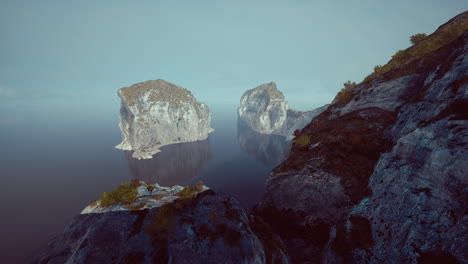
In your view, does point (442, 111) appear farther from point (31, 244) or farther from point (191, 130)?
point (191, 130)

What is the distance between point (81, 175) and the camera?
65438mm

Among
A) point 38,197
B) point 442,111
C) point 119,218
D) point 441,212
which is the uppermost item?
point 442,111

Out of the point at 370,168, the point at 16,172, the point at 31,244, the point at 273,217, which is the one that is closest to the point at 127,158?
the point at 16,172

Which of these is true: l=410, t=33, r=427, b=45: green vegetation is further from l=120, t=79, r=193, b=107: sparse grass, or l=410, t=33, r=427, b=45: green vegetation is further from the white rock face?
l=120, t=79, r=193, b=107: sparse grass

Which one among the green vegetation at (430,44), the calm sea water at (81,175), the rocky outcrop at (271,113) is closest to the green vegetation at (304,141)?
the green vegetation at (430,44)

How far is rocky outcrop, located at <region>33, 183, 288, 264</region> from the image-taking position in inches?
369

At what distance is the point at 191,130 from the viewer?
119938 mm

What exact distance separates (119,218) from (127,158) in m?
87.2

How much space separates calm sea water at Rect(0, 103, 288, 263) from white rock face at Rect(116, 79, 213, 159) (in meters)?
7.80

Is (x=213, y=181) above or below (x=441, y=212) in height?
below

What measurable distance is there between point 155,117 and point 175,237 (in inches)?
3988

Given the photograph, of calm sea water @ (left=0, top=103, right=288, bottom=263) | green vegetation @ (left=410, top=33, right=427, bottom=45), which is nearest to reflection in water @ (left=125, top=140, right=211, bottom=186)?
calm sea water @ (left=0, top=103, right=288, bottom=263)

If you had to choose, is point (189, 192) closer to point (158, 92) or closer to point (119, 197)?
point (119, 197)

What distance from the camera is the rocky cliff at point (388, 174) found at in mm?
8148
